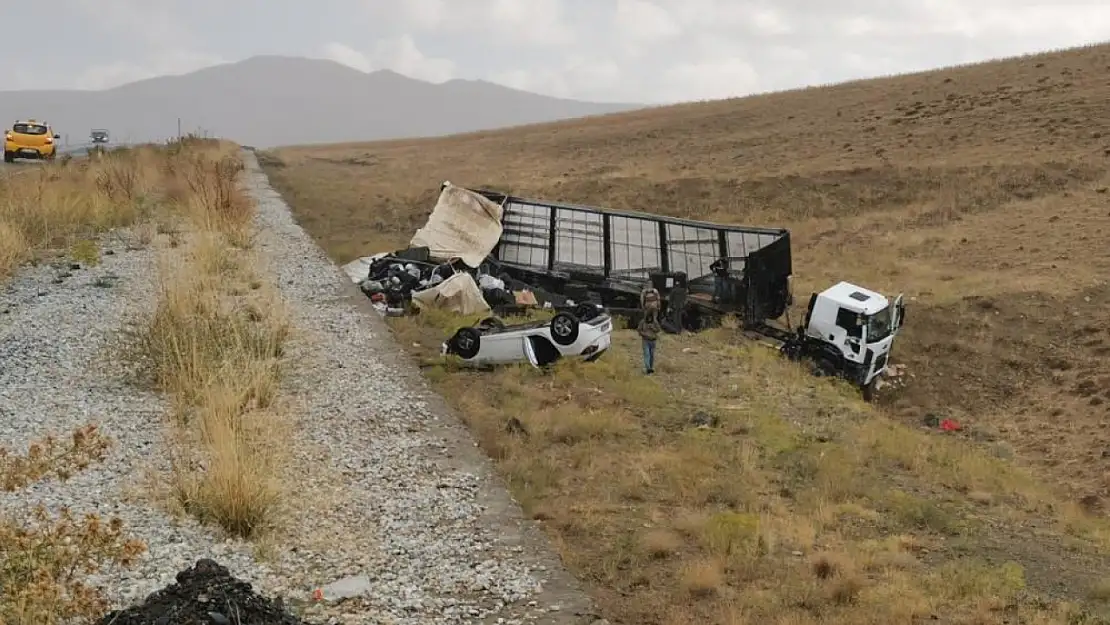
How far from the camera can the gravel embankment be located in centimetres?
608

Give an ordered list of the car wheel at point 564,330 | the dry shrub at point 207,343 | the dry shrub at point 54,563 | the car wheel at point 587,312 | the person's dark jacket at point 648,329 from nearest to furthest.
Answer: the dry shrub at point 54,563 < the dry shrub at point 207,343 < the car wheel at point 564,330 < the person's dark jacket at point 648,329 < the car wheel at point 587,312

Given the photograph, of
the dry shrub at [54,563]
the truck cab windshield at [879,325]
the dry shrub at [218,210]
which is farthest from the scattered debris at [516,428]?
the dry shrub at [218,210]

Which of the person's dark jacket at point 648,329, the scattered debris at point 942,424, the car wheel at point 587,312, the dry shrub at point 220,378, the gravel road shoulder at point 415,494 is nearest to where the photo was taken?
the gravel road shoulder at point 415,494

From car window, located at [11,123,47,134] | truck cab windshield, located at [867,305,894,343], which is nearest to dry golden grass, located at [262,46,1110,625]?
truck cab windshield, located at [867,305,894,343]

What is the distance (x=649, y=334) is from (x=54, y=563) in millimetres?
9695

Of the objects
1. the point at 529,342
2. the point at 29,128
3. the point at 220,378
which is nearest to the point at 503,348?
the point at 529,342

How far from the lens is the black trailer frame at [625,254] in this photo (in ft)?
63.0

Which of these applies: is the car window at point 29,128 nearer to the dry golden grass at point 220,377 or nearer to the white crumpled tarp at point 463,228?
the dry golden grass at point 220,377

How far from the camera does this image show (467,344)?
13.1m

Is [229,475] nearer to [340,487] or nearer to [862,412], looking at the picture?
[340,487]

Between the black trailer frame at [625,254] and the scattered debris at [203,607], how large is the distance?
1452 cm

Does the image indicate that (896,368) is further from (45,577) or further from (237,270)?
(45,577)

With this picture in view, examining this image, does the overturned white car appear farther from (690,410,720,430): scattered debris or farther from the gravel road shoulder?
(690,410,720,430): scattered debris

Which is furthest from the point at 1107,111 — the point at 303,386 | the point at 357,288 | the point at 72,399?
the point at 72,399
